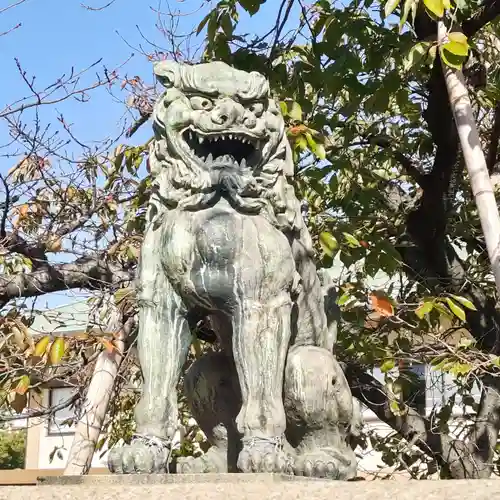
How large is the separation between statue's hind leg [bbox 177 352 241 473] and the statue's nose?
3.17 ft

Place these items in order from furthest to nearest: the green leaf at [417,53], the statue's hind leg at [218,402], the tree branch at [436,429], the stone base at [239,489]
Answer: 1. the tree branch at [436,429]
2. the green leaf at [417,53]
3. the statue's hind leg at [218,402]
4. the stone base at [239,489]

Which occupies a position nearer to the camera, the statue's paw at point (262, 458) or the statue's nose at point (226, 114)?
the statue's paw at point (262, 458)

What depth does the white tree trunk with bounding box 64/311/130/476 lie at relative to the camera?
480 cm

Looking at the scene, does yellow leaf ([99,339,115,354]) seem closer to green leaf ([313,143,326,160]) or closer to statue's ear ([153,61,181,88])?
green leaf ([313,143,326,160])

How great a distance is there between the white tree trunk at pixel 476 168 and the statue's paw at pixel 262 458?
1594 millimetres

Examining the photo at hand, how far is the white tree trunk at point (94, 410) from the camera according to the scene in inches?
189

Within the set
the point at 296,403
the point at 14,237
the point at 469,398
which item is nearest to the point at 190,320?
the point at 296,403

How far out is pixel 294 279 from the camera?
2.98 metres

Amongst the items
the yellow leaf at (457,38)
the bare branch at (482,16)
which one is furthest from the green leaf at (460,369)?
the bare branch at (482,16)

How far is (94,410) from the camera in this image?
15.9 feet

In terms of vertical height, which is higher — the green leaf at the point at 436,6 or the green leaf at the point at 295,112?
the green leaf at the point at 295,112

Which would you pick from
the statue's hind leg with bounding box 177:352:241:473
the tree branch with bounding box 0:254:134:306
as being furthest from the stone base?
the tree branch with bounding box 0:254:134:306

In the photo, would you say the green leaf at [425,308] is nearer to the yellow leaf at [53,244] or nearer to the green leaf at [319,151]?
the green leaf at [319,151]

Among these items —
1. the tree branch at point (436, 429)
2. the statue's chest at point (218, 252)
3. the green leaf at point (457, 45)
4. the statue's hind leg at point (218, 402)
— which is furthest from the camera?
the tree branch at point (436, 429)
